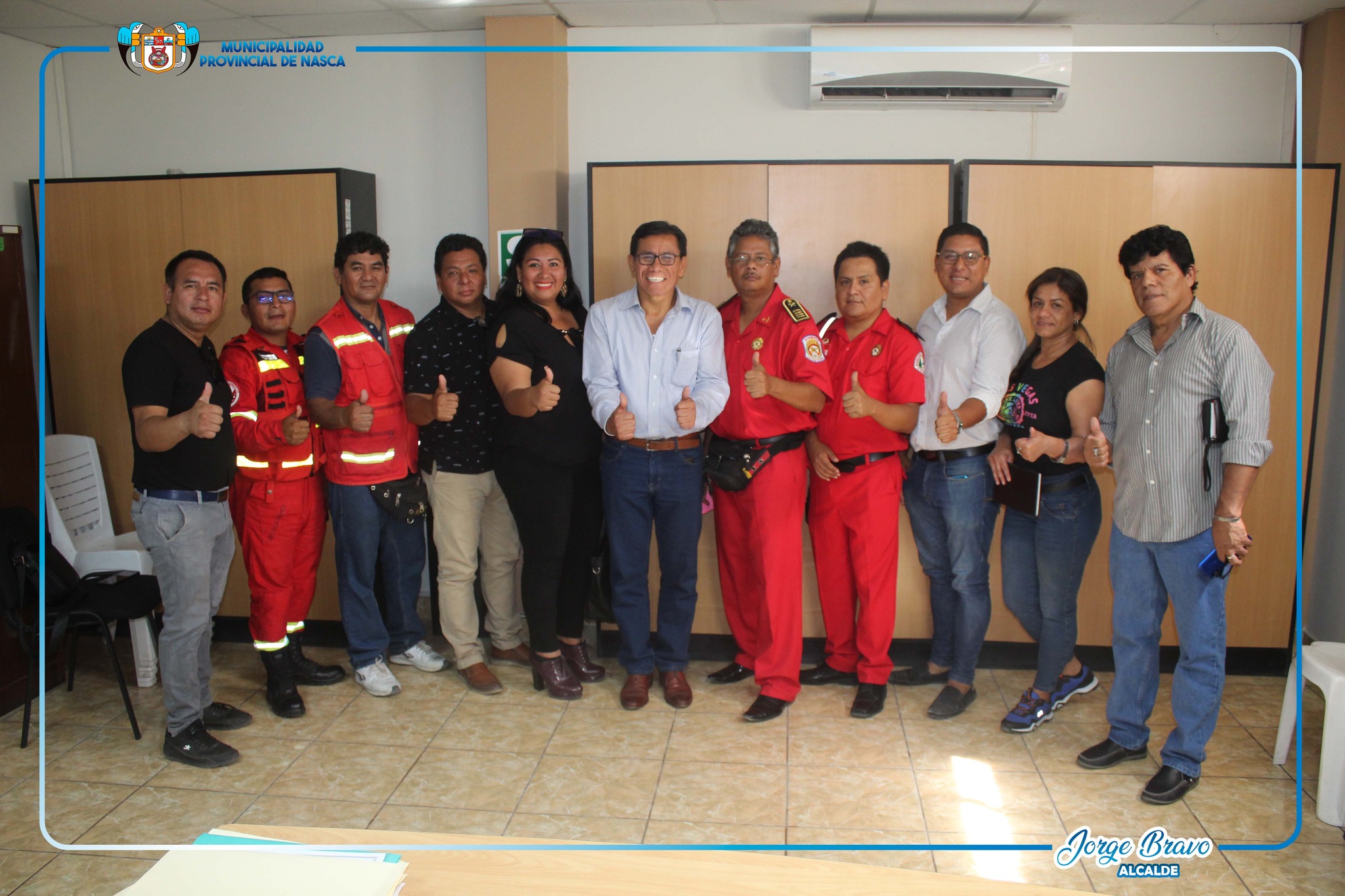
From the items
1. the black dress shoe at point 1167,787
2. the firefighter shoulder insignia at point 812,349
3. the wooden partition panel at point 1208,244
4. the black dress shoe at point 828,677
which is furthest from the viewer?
the black dress shoe at point 828,677

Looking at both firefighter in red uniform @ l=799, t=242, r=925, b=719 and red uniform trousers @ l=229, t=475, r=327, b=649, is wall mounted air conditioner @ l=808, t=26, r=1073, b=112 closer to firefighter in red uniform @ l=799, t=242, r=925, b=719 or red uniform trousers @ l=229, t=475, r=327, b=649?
firefighter in red uniform @ l=799, t=242, r=925, b=719

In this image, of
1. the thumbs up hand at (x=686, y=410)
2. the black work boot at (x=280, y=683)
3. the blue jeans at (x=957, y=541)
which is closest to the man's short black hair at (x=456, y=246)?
the thumbs up hand at (x=686, y=410)

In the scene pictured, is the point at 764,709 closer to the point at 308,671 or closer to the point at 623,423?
the point at 623,423

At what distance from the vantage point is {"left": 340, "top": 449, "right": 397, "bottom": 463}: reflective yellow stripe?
300 centimetres

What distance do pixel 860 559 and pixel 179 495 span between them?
6.81 ft

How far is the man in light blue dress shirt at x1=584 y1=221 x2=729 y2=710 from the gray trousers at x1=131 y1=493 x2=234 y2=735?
1.18m

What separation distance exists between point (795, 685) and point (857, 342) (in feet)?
3.75

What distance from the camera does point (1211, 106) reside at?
3.51 meters

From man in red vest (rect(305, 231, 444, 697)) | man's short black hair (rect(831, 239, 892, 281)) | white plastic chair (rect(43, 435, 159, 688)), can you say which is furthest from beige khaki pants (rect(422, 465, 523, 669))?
man's short black hair (rect(831, 239, 892, 281))

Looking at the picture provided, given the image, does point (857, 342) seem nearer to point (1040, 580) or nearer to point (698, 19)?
point (1040, 580)

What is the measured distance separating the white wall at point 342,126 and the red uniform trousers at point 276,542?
4.06 ft

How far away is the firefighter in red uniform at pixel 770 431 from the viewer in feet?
9.20

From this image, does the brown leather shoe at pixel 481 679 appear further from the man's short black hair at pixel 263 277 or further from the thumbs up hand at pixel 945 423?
the thumbs up hand at pixel 945 423

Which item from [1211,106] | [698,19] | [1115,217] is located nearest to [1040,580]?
[1115,217]
